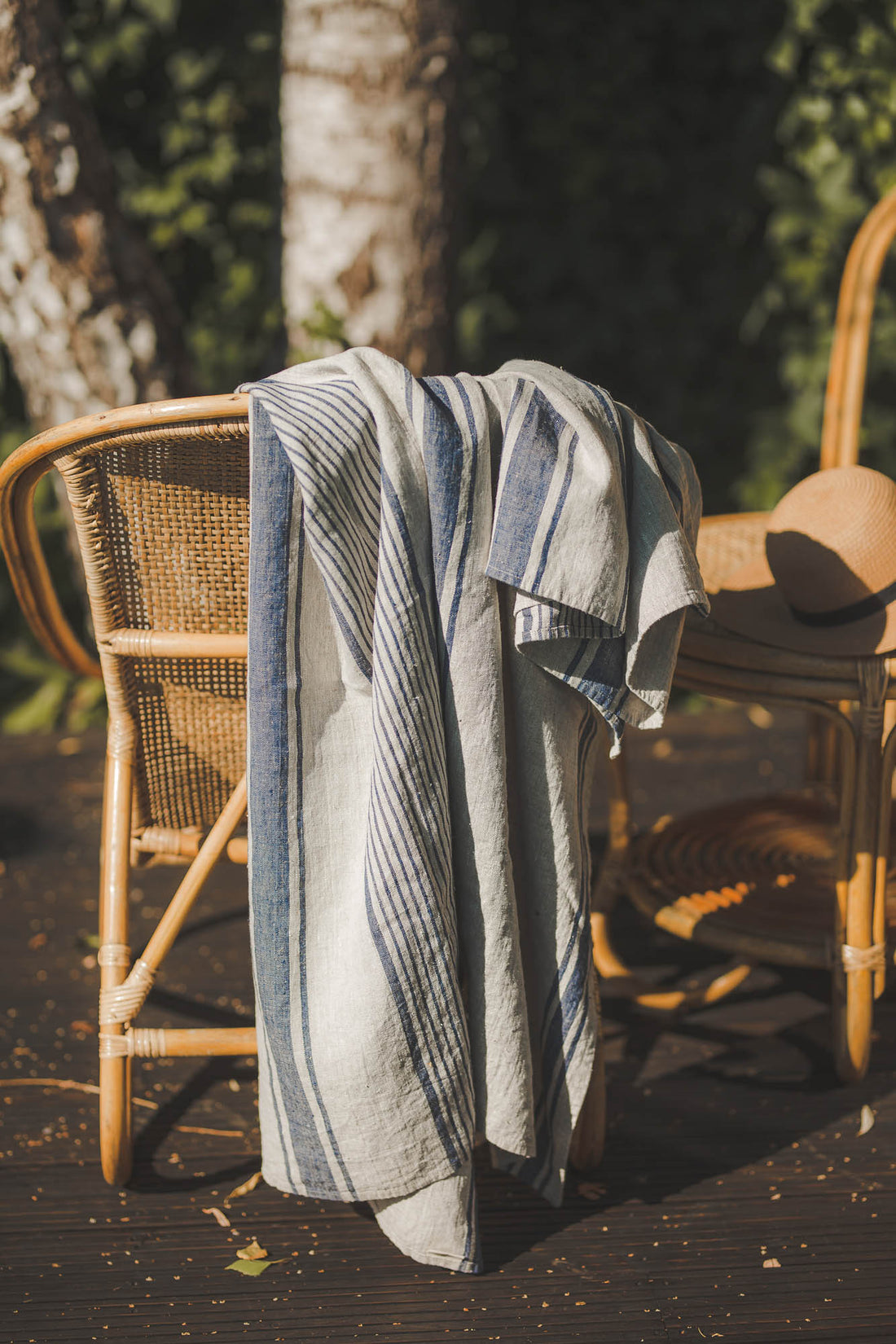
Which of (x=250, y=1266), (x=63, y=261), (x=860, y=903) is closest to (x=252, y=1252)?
(x=250, y=1266)

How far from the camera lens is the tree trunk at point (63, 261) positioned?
81.3 inches

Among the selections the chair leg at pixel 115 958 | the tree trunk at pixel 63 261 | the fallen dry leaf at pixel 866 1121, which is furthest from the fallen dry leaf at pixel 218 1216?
the tree trunk at pixel 63 261

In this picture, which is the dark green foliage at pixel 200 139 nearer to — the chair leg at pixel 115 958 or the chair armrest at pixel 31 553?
the chair armrest at pixel 31 553

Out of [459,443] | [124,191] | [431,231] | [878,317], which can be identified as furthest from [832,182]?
[459,443]

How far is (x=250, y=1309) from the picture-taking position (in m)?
1.19

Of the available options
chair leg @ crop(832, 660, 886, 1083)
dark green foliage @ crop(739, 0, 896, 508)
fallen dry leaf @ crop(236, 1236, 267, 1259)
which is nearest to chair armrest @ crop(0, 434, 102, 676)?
fallen dry leaf @ crop(236, 1236, 267, 1259)

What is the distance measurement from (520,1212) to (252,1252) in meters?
0.31

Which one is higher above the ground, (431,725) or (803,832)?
(431,725)

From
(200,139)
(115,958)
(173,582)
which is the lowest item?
(115,958)

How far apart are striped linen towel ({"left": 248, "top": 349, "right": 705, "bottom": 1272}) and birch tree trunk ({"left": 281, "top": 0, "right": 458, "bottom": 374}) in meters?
1.15

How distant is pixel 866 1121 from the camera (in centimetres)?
147

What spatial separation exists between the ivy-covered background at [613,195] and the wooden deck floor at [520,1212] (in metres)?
1.69

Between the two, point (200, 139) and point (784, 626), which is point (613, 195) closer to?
point (200, 139)

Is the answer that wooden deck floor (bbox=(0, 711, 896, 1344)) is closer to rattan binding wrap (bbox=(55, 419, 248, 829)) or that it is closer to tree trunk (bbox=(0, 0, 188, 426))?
rattan binding wrap (bbox=(55, 419, 248, 829))
